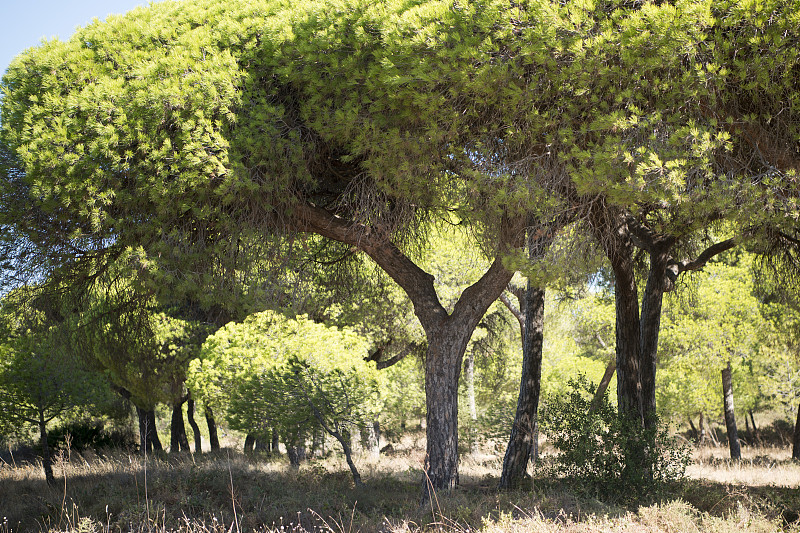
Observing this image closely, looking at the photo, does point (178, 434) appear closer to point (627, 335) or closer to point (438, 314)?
point (438, 314)

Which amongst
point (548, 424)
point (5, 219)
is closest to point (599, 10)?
point (548, 424)

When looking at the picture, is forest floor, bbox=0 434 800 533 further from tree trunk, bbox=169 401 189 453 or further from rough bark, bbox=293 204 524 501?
tree trunk, bbox=169 401 189 453

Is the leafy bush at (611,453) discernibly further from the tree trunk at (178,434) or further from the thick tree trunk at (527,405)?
the tree trunk at (178,434)

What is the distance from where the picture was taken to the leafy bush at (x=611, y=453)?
6.40 metres

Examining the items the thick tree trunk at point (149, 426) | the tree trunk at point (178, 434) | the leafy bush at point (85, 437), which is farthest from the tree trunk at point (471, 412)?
the leafy bush at point (85, 437)

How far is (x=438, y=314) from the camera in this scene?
299 inches

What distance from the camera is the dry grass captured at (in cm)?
484

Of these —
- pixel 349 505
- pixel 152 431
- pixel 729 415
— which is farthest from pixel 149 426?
pixel 729 415

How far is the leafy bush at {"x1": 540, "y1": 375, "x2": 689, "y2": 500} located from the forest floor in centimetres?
20

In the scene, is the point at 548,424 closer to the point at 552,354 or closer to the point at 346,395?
the point at 346,395

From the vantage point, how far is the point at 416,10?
17.6ft

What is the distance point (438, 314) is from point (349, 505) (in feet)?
8.76

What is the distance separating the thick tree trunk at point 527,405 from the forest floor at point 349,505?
64 centimetres

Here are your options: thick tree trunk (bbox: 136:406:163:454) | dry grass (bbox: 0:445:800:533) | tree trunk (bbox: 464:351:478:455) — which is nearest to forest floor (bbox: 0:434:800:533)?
dry grass (bbox: 0:445:800:533)
